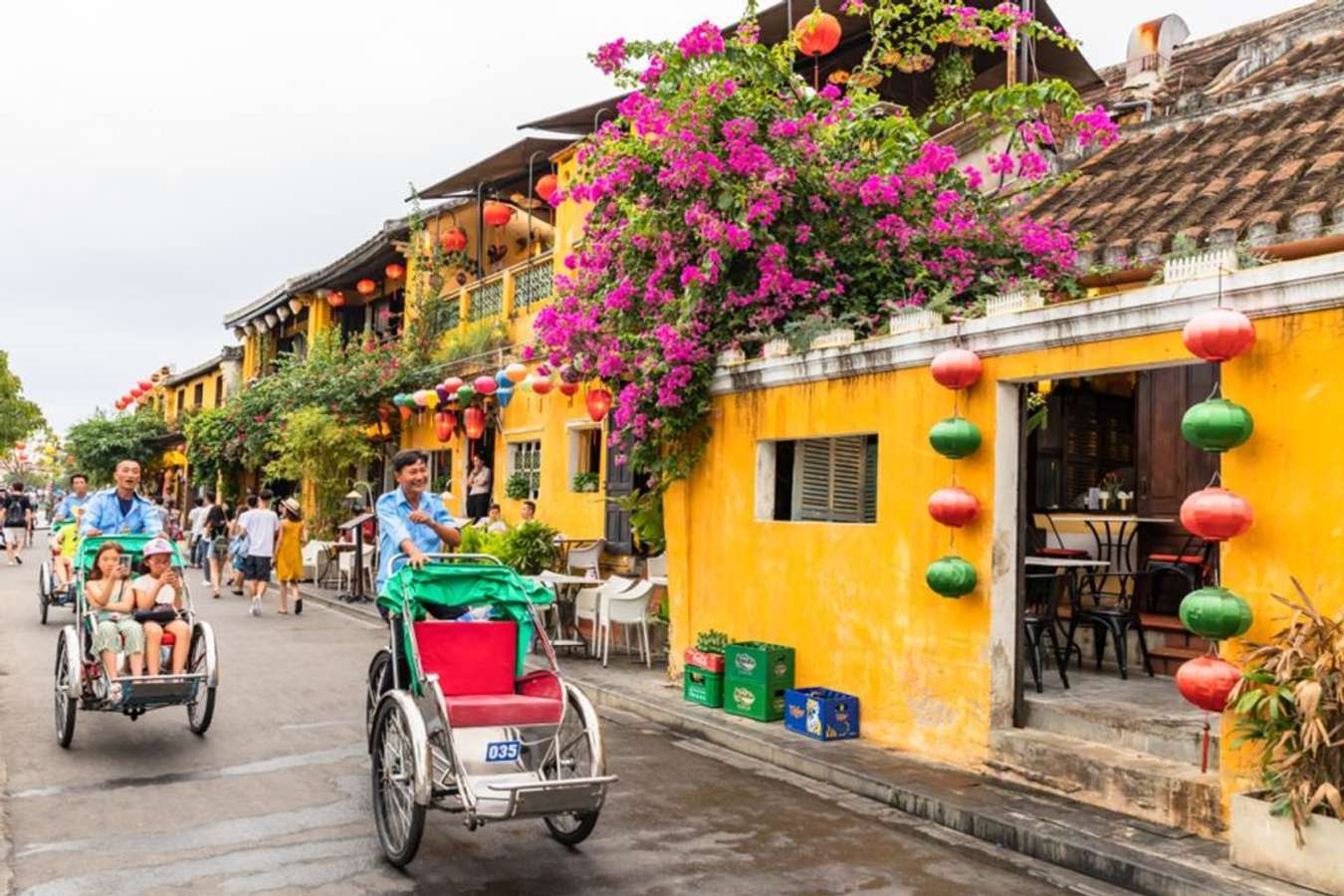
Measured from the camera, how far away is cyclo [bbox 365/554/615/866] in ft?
17.0

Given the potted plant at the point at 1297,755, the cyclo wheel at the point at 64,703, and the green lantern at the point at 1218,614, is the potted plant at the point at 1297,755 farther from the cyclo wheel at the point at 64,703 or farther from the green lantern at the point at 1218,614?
the cyclo wheel at the point at 64,703

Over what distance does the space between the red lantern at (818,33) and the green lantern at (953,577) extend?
6.71 metres

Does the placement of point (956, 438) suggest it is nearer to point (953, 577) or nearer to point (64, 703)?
point (953, 577)

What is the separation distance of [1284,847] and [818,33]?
9.64m

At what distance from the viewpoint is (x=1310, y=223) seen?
301 inches

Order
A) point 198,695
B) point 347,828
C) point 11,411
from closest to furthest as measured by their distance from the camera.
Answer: point 347,828 < point 198,695 < point 11,411

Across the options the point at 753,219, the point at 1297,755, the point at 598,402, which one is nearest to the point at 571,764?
the point at 1297,755

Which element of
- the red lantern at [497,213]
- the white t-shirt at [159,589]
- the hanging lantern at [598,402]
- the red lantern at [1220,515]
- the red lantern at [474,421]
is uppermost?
the red lantern at [497,213]

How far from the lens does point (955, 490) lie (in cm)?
743

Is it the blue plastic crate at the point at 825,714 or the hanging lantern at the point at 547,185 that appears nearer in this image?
the blue plastic crate at the point at 825,714

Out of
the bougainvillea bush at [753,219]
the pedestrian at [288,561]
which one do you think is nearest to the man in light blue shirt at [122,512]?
the bougainvillea bush at [753,219]

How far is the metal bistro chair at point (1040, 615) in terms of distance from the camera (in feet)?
26.1

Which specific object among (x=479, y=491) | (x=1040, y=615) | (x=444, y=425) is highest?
(x=444, y=425)

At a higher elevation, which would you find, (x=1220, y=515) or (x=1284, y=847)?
(x=1220, y=515)
